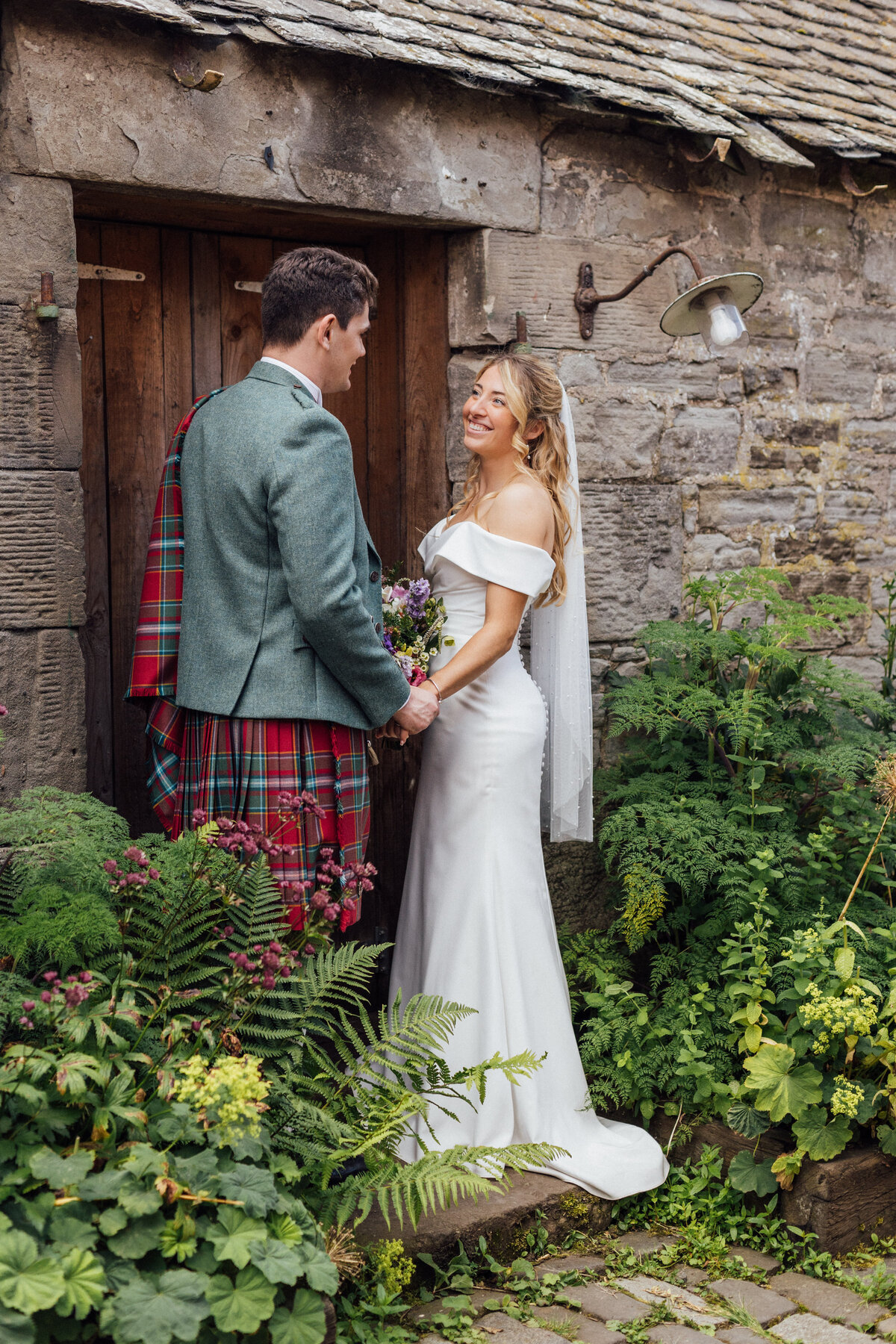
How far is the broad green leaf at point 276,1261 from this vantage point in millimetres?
2092

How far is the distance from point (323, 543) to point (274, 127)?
4.57 ft

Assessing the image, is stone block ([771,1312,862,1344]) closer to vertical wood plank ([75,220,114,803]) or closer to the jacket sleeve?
the jacket sleeve

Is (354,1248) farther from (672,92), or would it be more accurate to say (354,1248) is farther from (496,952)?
(672,92)

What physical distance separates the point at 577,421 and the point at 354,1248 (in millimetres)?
2636

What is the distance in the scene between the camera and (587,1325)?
281cm

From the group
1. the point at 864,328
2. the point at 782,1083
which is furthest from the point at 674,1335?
the point at 864,328

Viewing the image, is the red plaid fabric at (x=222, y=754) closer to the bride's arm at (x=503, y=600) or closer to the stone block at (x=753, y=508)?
the bride's arm at (x=503, y=600)

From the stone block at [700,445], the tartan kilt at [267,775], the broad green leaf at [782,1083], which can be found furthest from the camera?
the stone block at [700,445]

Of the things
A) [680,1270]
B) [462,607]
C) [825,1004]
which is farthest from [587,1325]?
Result: [462,607]

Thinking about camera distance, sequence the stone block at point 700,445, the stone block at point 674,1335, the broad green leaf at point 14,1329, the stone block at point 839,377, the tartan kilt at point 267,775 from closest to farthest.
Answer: the broad green leaf at point 14,1329 < the stone block at point 674,1335 < the tartan kilt at point 267,775 < the stone block at point 700,445 < the stone block at point 839,377

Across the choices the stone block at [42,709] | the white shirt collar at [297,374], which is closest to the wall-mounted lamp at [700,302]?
the white shirt collar at [297,374]

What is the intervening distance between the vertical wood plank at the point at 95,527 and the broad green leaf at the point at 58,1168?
1.73m

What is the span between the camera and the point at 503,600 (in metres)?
3.45

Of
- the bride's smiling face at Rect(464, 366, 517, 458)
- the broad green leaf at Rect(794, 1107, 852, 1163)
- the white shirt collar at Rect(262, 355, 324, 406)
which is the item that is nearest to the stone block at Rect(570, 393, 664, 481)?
the bride's smiling face at Rect(464, 366, 517, 458)
